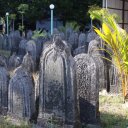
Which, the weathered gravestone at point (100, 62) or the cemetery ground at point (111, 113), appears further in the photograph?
the weathered gravestone at point (100, 62)

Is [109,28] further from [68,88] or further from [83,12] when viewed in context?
[83,12]

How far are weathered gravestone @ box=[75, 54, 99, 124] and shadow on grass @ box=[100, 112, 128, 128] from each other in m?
0.23

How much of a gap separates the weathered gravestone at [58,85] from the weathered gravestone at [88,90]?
475 mm

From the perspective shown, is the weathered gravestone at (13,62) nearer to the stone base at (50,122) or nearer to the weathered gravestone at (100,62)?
the weathered gravestone at (100,62)

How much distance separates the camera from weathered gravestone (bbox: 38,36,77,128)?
581 cm

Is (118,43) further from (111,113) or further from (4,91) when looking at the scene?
(4,91)

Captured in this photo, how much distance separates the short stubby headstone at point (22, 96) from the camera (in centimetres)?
618

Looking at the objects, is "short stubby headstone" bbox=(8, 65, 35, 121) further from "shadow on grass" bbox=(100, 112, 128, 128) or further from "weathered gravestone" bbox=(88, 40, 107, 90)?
"weathered gravestone" bbox=(88, 40, 107, 90)

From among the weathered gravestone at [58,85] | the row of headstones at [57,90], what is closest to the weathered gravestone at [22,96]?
the row of headstones at [57,90]

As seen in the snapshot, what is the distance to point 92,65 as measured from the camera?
20.8ft

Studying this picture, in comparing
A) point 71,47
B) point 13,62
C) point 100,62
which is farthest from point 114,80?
point 71,47

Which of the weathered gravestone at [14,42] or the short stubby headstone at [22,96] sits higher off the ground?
the weathered gravestone at [14,42]

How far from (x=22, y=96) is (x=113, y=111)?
1920 millimetres

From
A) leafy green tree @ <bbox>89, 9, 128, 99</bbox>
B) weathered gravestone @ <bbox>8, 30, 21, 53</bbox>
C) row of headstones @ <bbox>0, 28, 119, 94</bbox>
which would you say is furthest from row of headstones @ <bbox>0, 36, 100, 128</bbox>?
weathered gravestone @ <bbox>8, 30, 21, 53</bbox>
